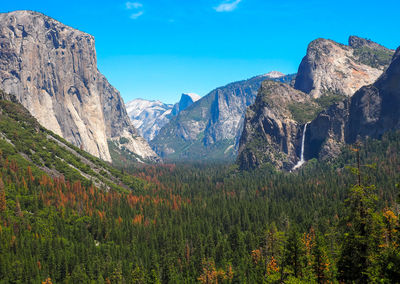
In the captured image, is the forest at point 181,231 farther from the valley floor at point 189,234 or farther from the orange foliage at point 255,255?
the orange foliage at point 255,255

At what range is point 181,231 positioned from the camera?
128 m

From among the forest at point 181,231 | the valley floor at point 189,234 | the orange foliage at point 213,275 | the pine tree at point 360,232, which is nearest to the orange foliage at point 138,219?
the valley floor at point 189,234

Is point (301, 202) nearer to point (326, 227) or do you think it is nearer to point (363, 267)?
point (326, 227)

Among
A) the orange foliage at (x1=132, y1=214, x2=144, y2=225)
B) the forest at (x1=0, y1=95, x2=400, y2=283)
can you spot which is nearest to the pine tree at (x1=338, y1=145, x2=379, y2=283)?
the forest at (x1=0, y1=95, x2=400, y2=283)

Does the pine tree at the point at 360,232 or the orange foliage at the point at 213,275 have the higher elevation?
the pine tree at the point at 360,232

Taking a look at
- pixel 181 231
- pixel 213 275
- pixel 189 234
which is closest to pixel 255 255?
pixel 213 275

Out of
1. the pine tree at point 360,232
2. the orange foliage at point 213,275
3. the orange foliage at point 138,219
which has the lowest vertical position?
the orange foliage at point 213,275

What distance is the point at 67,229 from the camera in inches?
4879

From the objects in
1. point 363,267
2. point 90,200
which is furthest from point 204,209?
point 363,267

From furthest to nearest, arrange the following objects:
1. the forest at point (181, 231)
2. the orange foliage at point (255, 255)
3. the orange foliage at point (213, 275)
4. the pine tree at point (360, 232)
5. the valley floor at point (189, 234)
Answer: the orange foliage at point (255, 255) < the orange foliage at point (213, 275) < the forest at point (181, 231) < the valley floor at point (189, 234) < the pine tree at point (360, 232)

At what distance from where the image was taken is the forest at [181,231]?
42.8 meters

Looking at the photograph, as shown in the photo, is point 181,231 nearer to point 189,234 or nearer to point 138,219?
point 189,234

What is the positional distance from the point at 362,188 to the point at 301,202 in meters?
132

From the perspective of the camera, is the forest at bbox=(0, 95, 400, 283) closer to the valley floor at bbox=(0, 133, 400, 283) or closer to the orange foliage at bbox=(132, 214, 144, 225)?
the valley floor at bbox=(0, 133, 400, 283)
